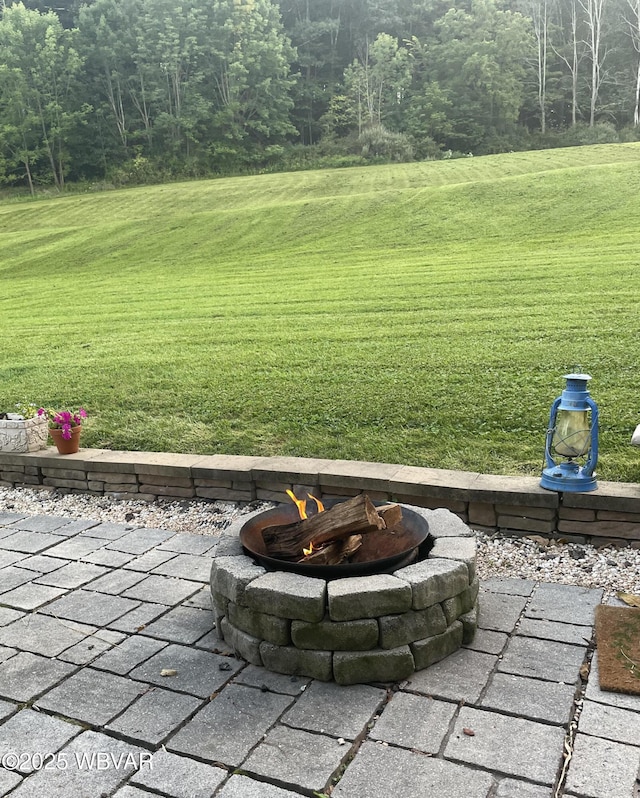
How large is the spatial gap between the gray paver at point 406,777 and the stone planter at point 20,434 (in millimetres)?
4101

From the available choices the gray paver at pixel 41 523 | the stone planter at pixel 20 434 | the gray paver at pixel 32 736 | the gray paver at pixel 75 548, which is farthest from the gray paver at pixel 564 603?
the stone planter at pixel 20 434

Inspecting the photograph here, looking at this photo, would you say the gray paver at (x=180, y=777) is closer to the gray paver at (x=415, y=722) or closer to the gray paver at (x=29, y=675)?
the gray paver at (x=415, y=722)

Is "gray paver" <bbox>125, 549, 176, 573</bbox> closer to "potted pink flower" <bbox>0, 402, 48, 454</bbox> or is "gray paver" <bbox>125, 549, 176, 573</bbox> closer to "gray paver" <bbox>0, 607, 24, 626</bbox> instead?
"gray paver" <bbox>0, 607, 24, 626</bbox>

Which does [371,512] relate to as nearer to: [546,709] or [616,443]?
[546,709]

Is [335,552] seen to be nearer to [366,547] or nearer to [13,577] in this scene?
[366,547]

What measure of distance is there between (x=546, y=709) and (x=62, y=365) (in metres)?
6.72

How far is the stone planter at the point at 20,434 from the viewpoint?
530cm

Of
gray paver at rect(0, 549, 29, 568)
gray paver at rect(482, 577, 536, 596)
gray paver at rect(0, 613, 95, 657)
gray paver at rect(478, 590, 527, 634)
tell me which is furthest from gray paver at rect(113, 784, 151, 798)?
gray paver at rect(0, 549, 29, 568)

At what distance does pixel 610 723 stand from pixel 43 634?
95.2 inches

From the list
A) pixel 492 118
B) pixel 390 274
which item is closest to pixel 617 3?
pixel 492 118

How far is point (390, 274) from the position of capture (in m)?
11.3

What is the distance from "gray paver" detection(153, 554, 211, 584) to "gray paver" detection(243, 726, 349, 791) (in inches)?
53.4

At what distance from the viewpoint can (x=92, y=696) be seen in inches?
101

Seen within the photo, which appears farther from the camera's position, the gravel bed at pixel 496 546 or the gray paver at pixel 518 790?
the gravel bed at pixel 496 546
